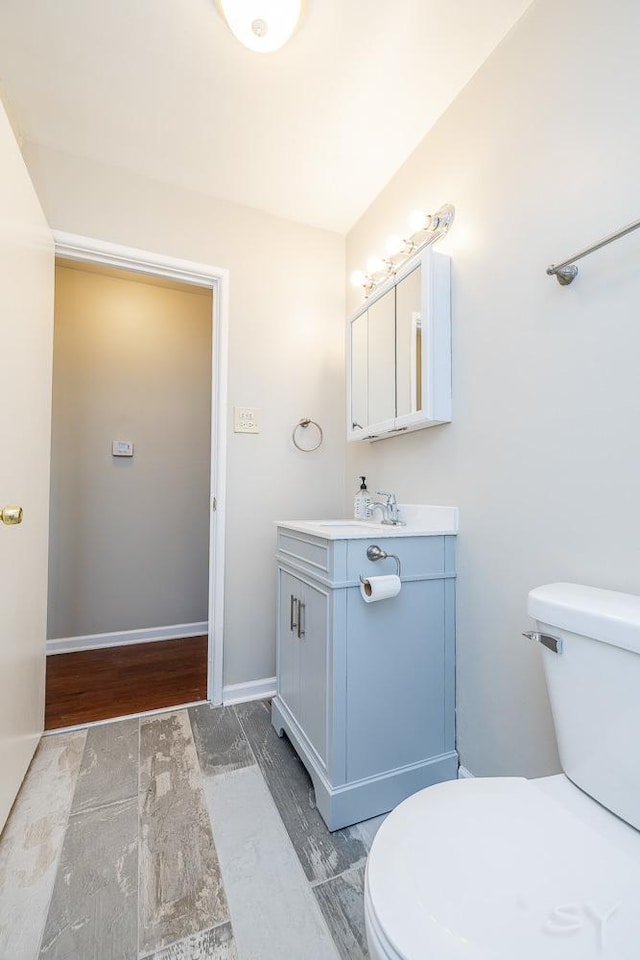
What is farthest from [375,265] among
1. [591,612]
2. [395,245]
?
[591,612]

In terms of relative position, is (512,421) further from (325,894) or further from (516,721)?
(325,894)

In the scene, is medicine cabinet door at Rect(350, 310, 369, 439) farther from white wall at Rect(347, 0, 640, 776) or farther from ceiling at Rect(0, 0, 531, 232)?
ceiling at Rect(0, 0, 531, 232)

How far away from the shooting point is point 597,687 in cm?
75

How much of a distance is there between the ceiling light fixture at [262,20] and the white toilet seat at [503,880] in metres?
1.94

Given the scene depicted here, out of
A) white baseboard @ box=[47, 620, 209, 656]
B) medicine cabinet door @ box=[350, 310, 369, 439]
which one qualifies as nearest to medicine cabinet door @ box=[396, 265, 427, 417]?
medicine cabinet door @ box=[350, 310, 369, 439]

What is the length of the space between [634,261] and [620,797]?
1036 mm

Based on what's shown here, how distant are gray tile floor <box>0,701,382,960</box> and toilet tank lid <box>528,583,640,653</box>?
0.81 meters

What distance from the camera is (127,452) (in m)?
2.68

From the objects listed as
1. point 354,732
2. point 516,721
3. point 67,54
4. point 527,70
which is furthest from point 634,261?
point 67,54

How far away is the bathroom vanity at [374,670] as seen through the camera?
3.90ft

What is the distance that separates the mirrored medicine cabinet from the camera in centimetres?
139

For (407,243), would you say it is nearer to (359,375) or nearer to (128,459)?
(359,375)

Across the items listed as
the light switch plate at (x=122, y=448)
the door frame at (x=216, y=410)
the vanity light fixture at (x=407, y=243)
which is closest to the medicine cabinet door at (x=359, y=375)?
the vanity light fixture at (x=407, y=243)

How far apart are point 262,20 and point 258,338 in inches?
40.8
